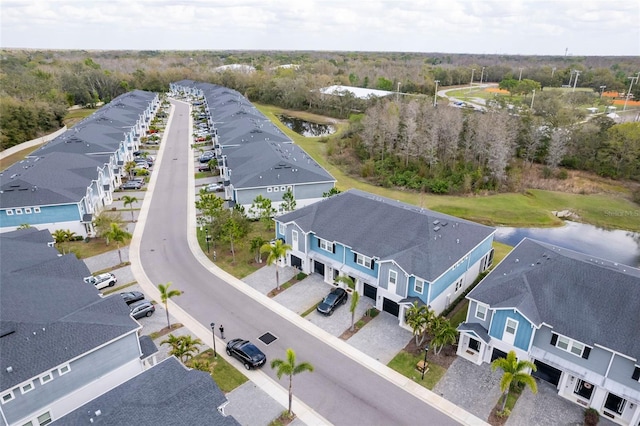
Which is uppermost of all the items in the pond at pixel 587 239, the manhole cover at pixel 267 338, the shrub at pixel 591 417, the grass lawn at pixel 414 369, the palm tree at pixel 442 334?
the palm tree at pixel 442 334

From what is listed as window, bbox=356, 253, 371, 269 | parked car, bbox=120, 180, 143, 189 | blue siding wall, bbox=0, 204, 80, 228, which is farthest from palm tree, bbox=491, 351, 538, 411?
parked car, bbox=120, 180, 143, 189

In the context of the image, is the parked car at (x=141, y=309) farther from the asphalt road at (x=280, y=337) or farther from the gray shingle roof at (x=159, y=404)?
the gray shingle roof at (x=159, y=404)

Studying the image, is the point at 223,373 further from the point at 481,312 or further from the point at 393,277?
the point at 481,312

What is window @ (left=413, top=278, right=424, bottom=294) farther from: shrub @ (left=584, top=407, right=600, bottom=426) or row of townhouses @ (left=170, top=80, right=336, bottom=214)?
row of townhouses @ (left=170, top=80, right=336, bottom=214)

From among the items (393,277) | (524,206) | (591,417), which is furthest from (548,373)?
(524,206)

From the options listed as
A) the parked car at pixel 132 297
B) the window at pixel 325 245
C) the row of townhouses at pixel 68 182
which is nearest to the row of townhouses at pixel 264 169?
the window at pixel 325 245

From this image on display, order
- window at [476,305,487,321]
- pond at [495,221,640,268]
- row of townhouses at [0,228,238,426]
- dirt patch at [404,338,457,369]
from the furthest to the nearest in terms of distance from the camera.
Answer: pond at [495,221,640,268]
dirt patch at [404,338,457,369]
window at [476,305,487,321]
row of townhouses at [0,228,238,426]

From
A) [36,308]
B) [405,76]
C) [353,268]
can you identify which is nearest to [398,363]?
[353,268]
